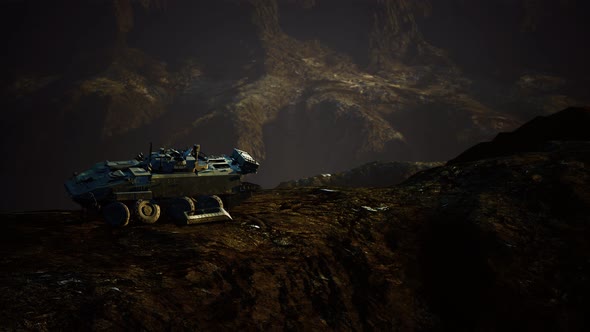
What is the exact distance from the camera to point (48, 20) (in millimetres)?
76688

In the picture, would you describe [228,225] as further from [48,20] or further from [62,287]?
[48,20]

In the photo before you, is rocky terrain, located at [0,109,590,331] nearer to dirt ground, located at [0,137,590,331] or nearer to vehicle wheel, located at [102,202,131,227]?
dirt ground, located at [0,137,590,331]

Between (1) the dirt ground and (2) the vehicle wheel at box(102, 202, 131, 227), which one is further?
(2) the vehicle wheel at box(102, 202, 131, 227)

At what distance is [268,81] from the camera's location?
233 ft

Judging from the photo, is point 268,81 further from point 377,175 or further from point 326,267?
point 326,267

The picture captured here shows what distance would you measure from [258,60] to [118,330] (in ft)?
251

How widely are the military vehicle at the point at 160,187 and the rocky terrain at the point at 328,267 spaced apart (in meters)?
0.45

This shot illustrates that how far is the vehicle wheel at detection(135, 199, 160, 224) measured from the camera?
28.3ft

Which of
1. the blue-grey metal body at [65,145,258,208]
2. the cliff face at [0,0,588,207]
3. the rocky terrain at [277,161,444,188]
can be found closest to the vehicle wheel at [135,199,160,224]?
the blue-grey metal body at [65,145,258,208]

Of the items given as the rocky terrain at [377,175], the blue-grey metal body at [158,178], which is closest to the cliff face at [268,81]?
the rocky terrain at [377,175]

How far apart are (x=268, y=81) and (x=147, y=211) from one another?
6470 centimetres

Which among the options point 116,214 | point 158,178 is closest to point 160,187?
point 158,178

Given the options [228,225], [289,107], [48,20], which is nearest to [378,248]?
[228,225]

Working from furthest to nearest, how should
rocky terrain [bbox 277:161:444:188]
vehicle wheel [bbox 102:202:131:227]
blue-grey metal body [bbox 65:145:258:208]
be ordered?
rocky terrain [bbox 277:161:444:188] < blue-grey metal body [bbox 65:145:258:208] < vehicle wheel [bbox 102:202:131:227]
